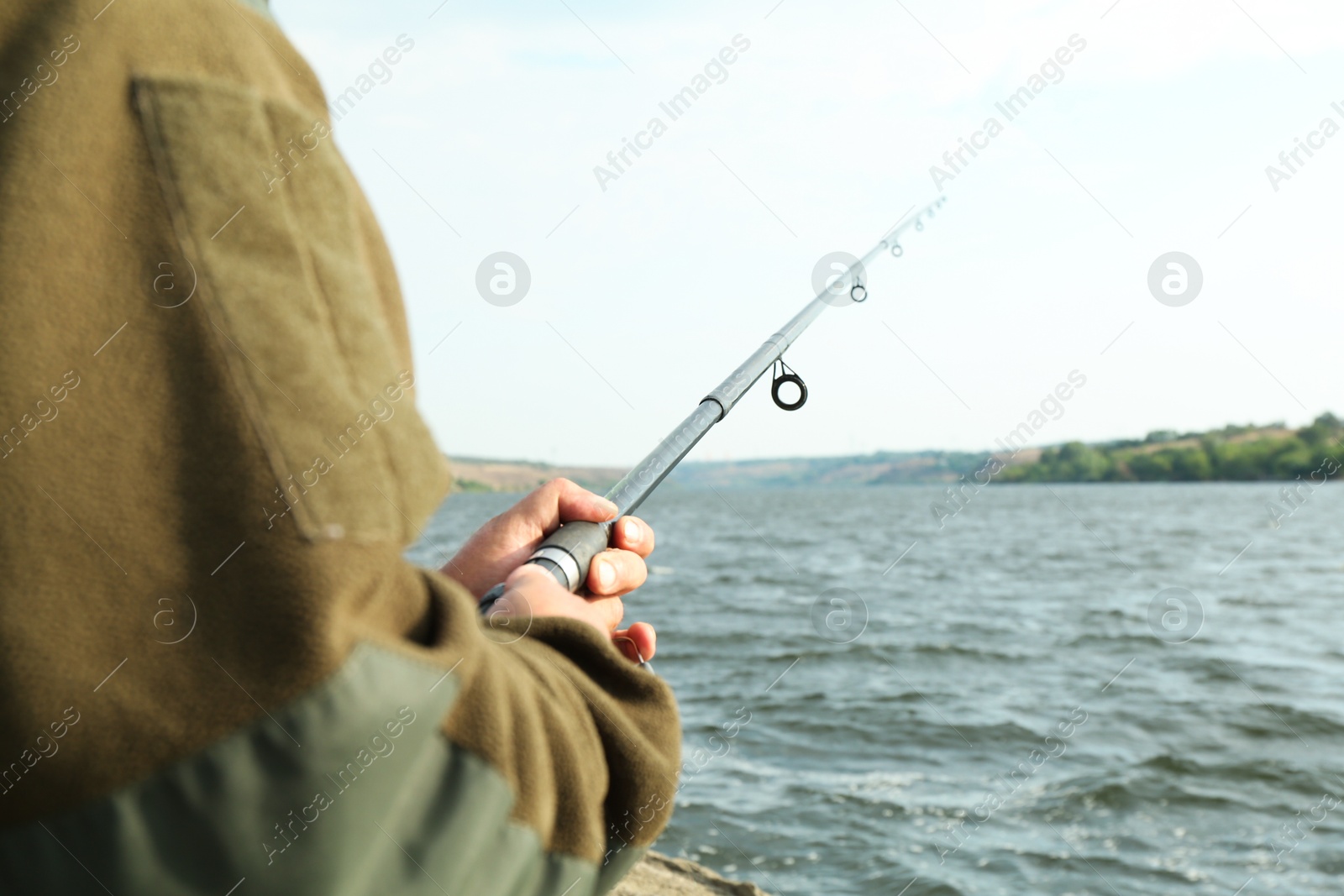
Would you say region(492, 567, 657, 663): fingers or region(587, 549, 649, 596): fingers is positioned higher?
region(492, 567, 657, 663): fingers

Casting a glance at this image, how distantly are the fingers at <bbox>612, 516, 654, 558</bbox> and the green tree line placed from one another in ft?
376

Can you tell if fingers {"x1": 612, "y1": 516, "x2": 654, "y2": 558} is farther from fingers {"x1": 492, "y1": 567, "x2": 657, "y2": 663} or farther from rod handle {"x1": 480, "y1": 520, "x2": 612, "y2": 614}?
fingers {"x1": 492, "y1": 567, "x2": 657, "y2": 663}

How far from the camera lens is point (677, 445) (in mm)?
2477

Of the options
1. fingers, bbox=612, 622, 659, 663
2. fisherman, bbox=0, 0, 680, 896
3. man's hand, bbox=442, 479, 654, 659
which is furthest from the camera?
man's hand, bbox=442, 479, 654, 659

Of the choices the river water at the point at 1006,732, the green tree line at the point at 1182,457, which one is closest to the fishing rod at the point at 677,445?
the river water at the point at 1006,732

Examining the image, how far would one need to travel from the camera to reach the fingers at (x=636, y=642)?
1.75 meters

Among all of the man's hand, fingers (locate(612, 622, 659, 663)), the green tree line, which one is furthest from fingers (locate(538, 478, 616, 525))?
the green tree line

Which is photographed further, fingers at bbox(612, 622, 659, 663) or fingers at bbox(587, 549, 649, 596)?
fingers at bbox(587, 549, 649, 596)

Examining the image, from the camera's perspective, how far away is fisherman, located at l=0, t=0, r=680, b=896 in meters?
0.87

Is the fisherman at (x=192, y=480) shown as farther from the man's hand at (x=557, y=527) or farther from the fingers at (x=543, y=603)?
the man's hand at (x=557, y=527)

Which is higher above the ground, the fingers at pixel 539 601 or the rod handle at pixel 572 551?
the fingers at pixel 539 601

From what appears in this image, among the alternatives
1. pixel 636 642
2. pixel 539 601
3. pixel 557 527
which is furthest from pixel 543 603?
pixel 557 527

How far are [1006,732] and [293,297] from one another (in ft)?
39.1

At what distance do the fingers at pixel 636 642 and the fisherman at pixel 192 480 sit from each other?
2.45 ft
